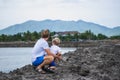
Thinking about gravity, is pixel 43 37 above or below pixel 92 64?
above

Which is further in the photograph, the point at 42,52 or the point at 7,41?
the point at 7,41

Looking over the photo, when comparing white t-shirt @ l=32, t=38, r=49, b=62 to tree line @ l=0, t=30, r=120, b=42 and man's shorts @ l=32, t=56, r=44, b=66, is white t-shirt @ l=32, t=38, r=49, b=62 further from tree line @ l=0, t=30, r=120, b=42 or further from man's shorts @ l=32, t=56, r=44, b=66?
tree line @ l=0, t=30, r=120, b=42

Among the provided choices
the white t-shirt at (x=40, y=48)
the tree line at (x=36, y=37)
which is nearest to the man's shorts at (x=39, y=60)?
the white t-shirt at (x=40, y=48)

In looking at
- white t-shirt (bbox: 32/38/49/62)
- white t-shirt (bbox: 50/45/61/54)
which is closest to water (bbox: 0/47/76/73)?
white t-shirt (bbox: 50/45/61/54)

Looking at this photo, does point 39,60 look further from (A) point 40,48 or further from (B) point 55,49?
(B) point 55,49

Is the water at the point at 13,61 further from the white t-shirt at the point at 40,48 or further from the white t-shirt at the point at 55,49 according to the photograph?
the white t-shirt at the point at 40,48

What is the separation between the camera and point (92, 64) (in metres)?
14.3

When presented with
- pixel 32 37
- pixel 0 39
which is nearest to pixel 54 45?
pixel 32 37

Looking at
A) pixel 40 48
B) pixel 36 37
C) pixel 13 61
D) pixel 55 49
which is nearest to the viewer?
pixel 40 48

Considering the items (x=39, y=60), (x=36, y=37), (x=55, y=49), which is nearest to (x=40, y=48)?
(x=39, y=60)

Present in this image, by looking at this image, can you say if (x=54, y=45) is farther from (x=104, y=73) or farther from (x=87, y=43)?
(x=87, y=43)

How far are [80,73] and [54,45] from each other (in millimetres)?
1102

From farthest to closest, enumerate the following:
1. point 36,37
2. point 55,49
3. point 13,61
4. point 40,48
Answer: point 36,37 < point 13,61 < point 55,49 < point 40,48

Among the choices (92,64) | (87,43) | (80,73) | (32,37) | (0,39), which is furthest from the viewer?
(0,39)
